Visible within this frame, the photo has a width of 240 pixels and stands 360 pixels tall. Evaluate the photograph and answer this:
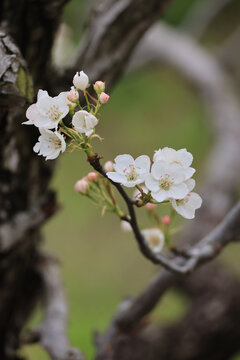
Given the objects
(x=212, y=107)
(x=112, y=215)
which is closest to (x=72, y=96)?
(x=212, y=107)

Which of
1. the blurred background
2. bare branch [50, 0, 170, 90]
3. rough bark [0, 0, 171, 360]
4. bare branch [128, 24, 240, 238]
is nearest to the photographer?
Result: rough bark [0, 0, 171, 360]

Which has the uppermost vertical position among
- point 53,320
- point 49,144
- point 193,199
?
point 49,144

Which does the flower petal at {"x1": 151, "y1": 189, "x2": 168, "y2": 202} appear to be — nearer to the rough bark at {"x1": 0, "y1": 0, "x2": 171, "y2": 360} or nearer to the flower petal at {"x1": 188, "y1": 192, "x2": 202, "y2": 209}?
the flower petal at {"x1": 188, "y1": 192, "x2": 202, "y2": 209}

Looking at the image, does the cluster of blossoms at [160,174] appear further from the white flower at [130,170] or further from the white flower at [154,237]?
the white flower at [154,237]

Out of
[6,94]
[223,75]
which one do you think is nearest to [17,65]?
[6,94]

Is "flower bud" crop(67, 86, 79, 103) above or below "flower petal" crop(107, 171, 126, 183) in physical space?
above

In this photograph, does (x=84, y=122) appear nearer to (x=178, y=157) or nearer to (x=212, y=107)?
(x=178, y=157)

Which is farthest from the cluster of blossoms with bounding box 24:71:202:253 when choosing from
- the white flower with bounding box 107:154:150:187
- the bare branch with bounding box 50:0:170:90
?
the bare branch with bounding box 50:0:170:90
